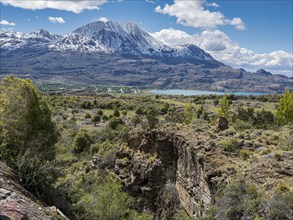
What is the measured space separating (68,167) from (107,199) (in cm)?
2167

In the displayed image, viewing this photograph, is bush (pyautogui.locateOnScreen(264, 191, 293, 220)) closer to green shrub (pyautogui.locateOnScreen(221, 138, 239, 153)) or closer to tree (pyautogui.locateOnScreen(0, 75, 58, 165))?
green shrub (pyautogui.locateOnScreen(221, 138, 239, 153))

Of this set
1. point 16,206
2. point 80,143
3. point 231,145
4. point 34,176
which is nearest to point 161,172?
point 231,145

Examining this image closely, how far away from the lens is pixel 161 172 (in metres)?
35.2

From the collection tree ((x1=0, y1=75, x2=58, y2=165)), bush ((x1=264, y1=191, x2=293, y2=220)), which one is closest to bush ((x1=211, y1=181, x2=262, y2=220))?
bush ((x1=264, y1=191, x2=293, y2=220))

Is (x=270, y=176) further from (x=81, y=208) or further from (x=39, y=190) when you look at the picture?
(x=39, y=190)

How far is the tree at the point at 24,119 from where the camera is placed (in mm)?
25578

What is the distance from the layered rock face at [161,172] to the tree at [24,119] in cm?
1104

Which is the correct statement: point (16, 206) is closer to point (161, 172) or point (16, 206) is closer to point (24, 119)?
point (24, 119)

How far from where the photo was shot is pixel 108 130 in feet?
192

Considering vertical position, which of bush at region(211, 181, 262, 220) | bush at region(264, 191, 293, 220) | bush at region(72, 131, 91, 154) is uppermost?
bush at region(264, 191, 293, 220)

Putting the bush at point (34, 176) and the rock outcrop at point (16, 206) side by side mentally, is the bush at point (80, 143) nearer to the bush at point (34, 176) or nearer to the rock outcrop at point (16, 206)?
the bush at point (34, 176)

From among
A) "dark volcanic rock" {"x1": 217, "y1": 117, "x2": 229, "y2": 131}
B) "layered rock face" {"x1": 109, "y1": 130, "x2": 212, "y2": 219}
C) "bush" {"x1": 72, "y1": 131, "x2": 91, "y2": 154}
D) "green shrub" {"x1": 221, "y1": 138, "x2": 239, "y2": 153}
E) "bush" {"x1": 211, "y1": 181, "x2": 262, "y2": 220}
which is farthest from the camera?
"bush" {"x1": 72, "y1": 131, "x2": 91, "y2": 154}

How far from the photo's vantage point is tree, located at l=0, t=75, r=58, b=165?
2558 centimetres

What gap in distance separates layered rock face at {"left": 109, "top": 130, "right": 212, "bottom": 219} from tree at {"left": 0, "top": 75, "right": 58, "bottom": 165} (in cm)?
1104
